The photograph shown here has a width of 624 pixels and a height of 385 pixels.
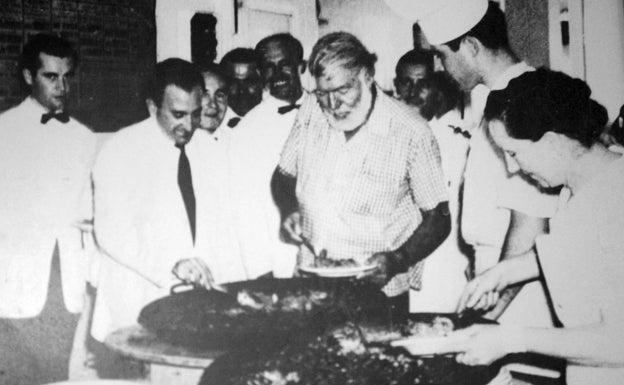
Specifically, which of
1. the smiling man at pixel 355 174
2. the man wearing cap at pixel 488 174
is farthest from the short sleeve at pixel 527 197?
the smiling man at pixel 355 174

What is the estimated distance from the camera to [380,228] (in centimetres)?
261

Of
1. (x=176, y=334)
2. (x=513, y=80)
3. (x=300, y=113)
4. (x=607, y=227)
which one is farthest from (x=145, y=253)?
(x=607, y=227)

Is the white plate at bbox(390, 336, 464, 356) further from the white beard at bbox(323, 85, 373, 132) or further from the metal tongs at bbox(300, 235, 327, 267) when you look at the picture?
the white beard at bbox(323, 85, 373, 132)

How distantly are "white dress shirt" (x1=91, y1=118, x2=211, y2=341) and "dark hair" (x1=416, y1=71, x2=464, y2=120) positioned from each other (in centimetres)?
98

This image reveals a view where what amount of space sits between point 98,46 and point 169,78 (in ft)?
0.94

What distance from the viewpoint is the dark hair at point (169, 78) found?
244 centimetres

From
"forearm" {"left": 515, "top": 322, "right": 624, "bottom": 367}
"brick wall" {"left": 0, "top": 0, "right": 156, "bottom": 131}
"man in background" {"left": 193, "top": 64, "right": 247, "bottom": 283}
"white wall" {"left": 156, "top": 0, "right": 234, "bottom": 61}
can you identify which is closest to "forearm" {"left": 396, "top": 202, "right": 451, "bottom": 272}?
"forearm" {"left": 515, "top": 322, "right": 624, "bottom": 367}

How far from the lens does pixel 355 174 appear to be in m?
2.61

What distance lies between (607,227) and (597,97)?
579 millimetres

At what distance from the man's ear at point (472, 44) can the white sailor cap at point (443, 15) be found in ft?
0.11

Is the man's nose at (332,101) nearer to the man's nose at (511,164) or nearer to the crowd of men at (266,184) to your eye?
the crowd of men at (266,184)

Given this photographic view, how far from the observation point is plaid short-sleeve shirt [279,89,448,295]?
8.52 feet

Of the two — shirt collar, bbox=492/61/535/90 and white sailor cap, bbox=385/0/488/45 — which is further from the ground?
white sailor cap, bbox=385/0/488/45

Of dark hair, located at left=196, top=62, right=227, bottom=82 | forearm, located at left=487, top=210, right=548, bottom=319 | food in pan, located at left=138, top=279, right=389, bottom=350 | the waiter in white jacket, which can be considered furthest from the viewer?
forearm, located at left=487, top=210, right=548, bottom=319
